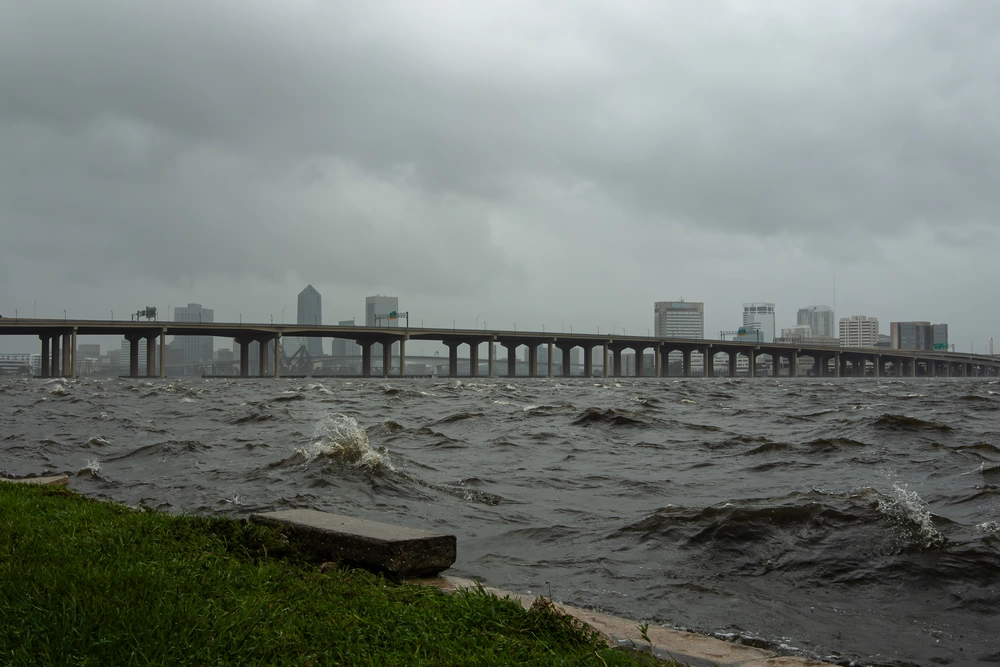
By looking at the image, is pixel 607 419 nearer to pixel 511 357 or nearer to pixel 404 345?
pixel 404 345

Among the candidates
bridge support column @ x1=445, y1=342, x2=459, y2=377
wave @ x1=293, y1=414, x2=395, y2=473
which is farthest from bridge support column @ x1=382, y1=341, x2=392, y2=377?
wave @ x1=293, y1=414, x2=395, y2=473

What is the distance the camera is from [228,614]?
4.62m

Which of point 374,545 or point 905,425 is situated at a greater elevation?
point 374,545

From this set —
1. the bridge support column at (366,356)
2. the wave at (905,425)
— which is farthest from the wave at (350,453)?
the bridge support column at (366,356)

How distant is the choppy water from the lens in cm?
649

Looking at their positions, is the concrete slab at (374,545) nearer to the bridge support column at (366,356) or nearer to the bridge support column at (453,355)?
the bridge support column at (366,356)

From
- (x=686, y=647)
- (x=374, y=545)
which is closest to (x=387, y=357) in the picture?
(x=374, y=545)

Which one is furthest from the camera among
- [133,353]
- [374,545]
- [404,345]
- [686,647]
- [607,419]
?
[404,345]

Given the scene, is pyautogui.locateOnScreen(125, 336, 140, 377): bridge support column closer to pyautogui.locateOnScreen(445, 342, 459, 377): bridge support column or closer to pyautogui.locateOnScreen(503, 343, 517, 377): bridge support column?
pyautogui.locateOnScreen(445, 342, 459, 377): bridge support column

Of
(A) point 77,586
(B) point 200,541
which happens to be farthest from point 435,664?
(B) point 200,541

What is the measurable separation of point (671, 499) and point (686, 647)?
20.1ft

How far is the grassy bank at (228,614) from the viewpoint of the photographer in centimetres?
414

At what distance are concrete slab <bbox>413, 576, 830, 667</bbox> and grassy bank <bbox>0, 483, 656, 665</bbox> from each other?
1.77ft

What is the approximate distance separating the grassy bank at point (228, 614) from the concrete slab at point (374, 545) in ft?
0.87
